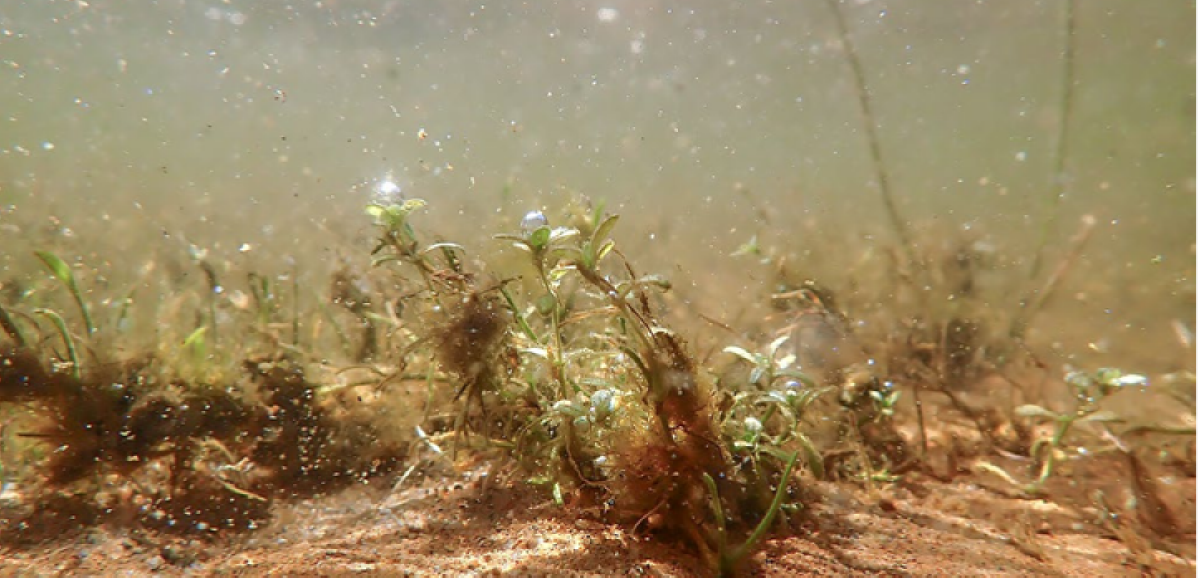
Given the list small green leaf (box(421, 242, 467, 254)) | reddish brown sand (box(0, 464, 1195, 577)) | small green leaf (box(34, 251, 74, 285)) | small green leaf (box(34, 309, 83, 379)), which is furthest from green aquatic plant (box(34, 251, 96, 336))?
small green leaf (box(421, 242, 467, 254))

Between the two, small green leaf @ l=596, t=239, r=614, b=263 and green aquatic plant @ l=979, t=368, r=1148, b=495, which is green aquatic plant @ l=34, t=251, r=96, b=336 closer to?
small green leaf @ l=596, t=239, r=614, b=263

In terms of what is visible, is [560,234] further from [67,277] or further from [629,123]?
[629,123]

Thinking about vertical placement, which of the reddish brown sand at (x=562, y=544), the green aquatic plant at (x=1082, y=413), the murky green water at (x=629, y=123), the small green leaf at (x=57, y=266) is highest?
the murky green water at (x=629, y=123)

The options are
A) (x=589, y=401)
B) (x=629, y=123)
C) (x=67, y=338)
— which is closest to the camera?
(x=589, y=401)

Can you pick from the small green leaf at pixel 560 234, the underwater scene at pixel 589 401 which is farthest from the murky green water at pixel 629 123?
the small green leaf at pixel 560 234

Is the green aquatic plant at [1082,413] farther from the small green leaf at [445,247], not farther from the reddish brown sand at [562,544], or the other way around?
the small green leaf at [445,247]

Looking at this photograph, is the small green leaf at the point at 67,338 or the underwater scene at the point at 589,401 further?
the small green leaf at the point at 67,338

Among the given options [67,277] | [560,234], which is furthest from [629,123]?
[560,234]

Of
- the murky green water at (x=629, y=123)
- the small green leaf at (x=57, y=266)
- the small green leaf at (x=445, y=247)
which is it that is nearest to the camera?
the small green leaf at (x=445, y=247)
